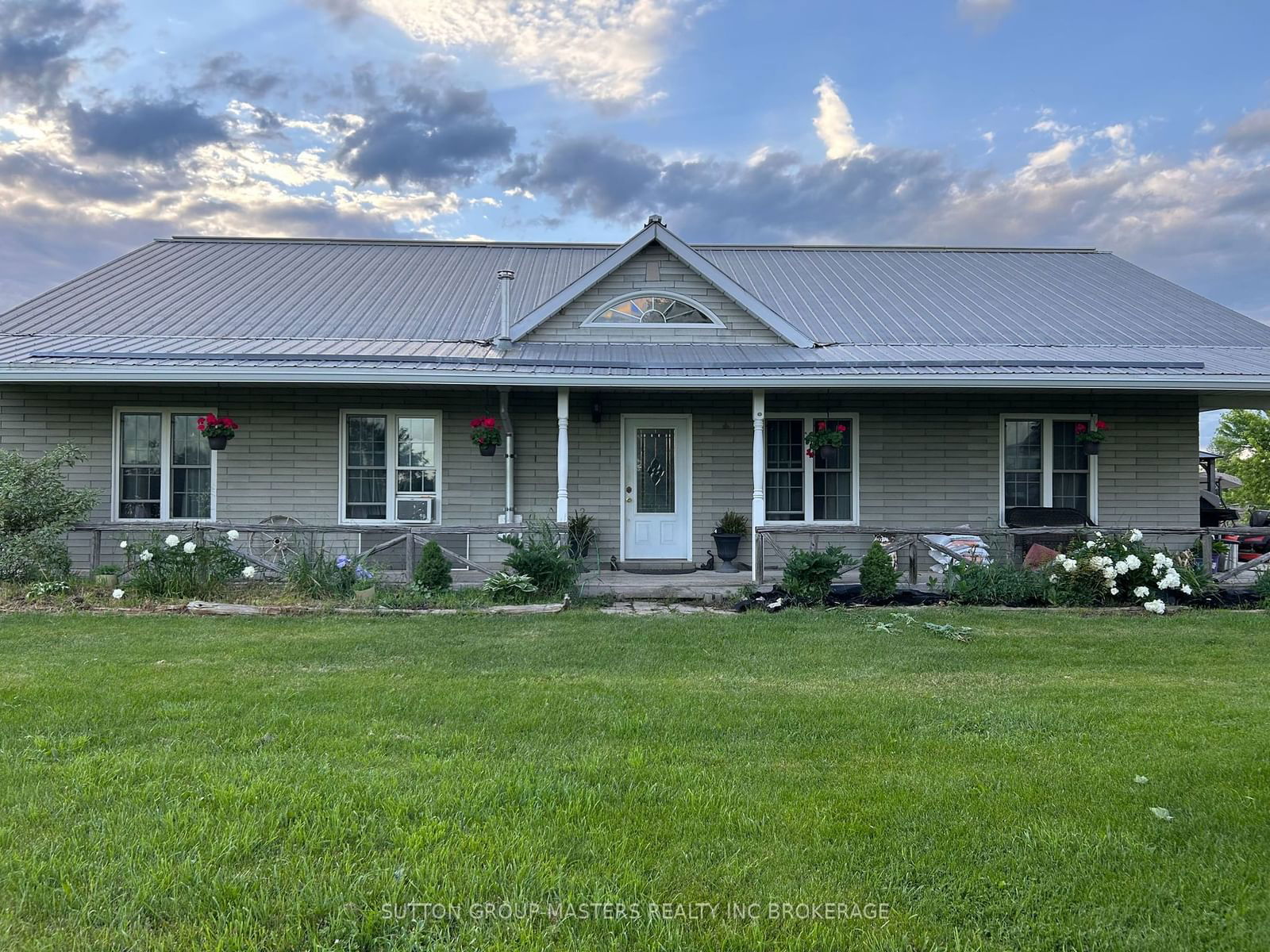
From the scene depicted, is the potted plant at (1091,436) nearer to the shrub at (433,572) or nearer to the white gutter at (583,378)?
the white gutter at (583,378)

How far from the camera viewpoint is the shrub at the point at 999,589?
28.8ft

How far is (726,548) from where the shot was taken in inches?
443

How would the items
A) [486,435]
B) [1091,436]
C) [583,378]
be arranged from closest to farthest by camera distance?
[583,378]
[486,435]
[1091,436]

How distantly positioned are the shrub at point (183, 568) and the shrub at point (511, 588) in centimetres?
306

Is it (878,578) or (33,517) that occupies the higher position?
(33,517)

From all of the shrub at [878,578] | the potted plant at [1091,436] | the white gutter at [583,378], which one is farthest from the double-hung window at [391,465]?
the potted plant at [1091,436]

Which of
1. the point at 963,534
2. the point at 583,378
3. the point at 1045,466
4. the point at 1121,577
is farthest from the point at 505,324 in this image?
the point at 1121,577

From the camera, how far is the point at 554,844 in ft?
9.45

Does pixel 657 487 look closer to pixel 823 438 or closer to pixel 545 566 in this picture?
pixel 823 438

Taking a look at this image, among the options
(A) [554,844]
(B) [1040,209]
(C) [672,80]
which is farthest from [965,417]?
(B) [1040,209]

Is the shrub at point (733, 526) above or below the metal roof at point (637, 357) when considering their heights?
below

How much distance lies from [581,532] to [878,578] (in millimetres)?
4401

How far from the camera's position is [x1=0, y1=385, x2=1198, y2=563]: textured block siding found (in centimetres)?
1137

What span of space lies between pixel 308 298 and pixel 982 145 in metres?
15.4
